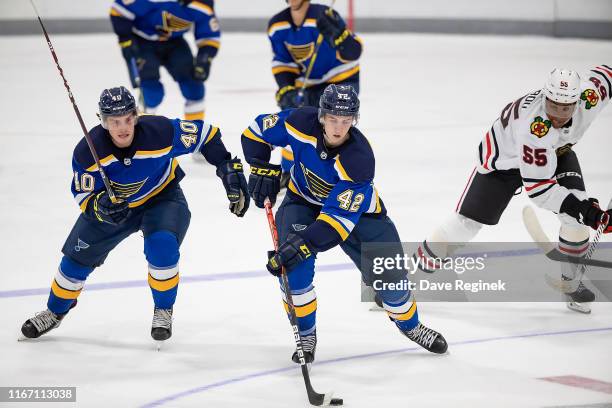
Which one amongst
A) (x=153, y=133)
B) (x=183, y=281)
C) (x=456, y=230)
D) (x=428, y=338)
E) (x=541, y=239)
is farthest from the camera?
(x=541, y=239)

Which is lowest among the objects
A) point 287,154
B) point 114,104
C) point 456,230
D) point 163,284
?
point 287,154

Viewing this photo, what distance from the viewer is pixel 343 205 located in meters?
3.75

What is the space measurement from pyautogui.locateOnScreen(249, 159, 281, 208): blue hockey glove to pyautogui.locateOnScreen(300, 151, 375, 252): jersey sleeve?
30cm

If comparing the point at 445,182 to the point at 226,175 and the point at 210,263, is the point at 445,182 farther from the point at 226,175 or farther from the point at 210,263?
the point at 226,175

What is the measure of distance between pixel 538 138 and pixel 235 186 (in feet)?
4.06

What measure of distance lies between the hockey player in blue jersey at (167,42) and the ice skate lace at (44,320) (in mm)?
3413

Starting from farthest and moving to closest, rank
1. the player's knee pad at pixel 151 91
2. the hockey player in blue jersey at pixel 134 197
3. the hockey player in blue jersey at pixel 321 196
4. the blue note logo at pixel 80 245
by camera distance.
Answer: the player's knee pad at pixel 151 91 → the blue note logo at pixel 80 245 → the hockey player in blue jersey at pixel 134 197 → the hockey player in blue jersey at pixel 321 196

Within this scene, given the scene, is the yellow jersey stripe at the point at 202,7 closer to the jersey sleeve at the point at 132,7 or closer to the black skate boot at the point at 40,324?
the jersey sleeve at the point at 132,7

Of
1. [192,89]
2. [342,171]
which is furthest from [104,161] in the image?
[192,89]

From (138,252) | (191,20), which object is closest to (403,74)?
(191,20)

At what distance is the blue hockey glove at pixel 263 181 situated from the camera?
4.05 metres

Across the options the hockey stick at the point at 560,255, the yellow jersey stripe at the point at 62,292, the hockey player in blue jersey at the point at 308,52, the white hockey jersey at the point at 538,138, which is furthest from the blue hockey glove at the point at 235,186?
the hockey player in blue jersey at the point at 308,52

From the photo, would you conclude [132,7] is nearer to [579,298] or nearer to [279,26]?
[279,26]

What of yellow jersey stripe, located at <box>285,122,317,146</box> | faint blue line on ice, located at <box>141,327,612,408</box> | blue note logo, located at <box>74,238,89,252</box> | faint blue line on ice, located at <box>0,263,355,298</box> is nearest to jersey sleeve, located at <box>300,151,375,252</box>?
yellow jersey stripe, located at <box>285,122,317,146</box>
